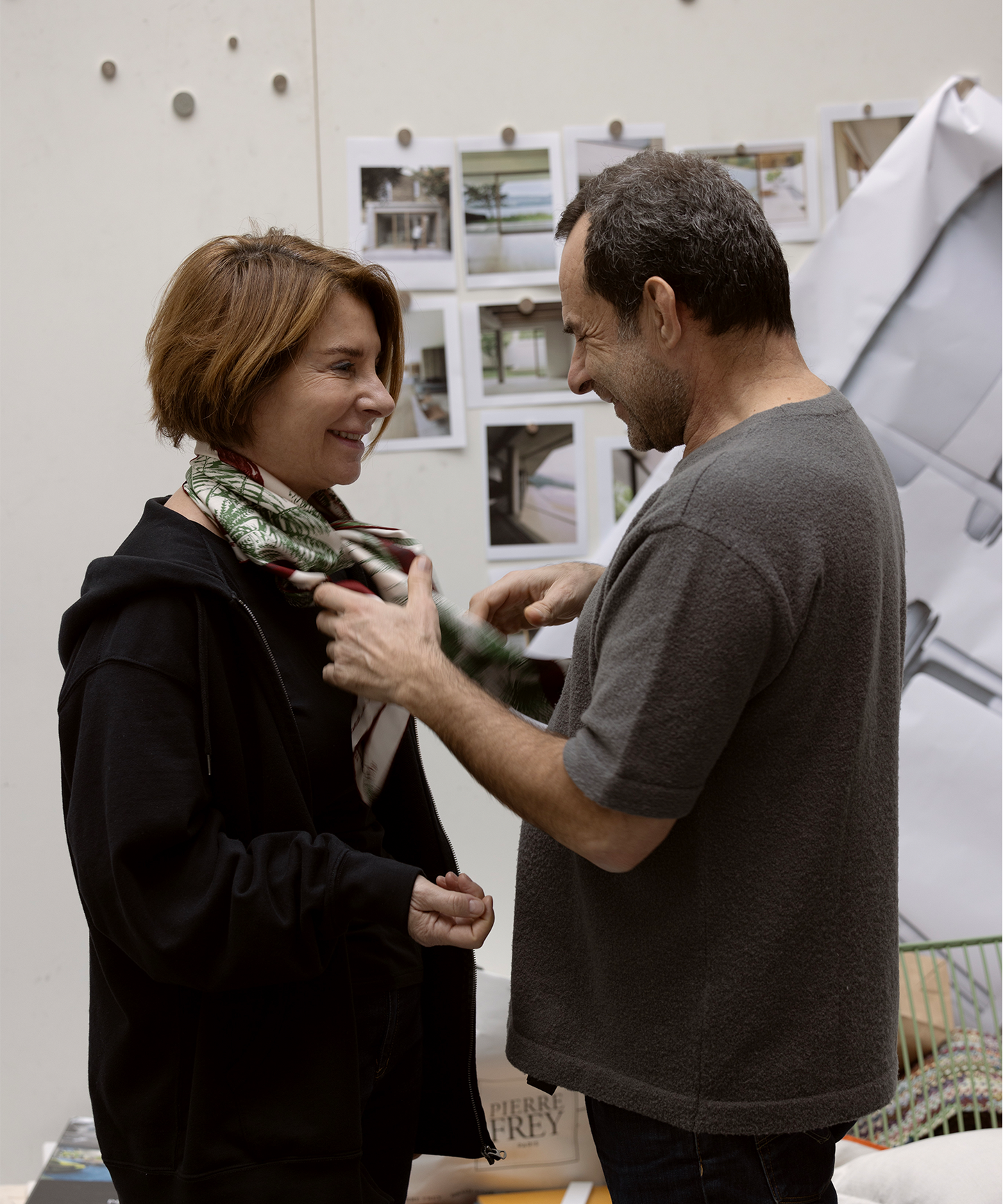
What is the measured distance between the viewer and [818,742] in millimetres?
797

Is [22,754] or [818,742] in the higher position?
[818,742]

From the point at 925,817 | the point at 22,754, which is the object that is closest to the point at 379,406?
the point at 22,754

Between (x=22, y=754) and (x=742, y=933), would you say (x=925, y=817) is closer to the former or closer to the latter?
(x=742, y=933)

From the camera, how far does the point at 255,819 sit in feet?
3.11

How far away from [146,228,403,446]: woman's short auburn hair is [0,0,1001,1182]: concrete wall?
80cm

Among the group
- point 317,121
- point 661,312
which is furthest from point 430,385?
point 661,312

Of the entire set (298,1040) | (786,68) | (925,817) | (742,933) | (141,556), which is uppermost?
(786,68)

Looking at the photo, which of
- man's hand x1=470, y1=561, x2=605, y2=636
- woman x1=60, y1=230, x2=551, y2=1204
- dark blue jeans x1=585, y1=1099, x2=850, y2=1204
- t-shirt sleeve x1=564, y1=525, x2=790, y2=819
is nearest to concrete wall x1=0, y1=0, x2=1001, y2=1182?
man's hand x1=470, y1=561, x2=605, y2=636

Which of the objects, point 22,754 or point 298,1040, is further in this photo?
point 22,754

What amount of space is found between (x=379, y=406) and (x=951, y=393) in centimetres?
117

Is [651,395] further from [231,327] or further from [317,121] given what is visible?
[317,121]

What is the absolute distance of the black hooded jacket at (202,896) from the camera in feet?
2.82

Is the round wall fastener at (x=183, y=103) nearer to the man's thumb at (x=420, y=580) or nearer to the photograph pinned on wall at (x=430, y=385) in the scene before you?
the photograph pinned on wall at (x=430, y=385)

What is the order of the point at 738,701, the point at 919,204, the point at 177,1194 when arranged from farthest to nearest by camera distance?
1. the point at 919,204
2. the point at 177,1194
3. the point at 738,701
